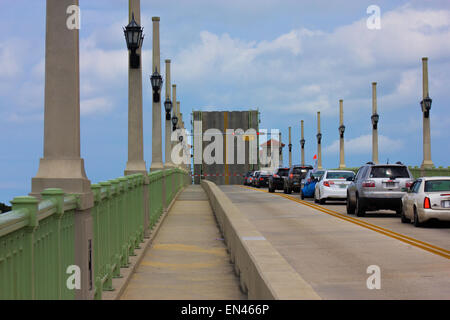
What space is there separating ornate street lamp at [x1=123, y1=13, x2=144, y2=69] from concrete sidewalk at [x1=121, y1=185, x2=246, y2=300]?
15.4ft

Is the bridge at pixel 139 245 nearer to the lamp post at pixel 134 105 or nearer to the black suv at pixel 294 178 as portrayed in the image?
the lamp post at pixel 134 105

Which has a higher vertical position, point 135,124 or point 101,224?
point 135,124

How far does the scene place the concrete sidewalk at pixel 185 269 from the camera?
451 inches

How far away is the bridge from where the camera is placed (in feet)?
20.4

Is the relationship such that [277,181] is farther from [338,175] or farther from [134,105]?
[134,105]

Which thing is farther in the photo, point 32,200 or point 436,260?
point 436,260

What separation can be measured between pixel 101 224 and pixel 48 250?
12.1ft

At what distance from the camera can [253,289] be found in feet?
29.4

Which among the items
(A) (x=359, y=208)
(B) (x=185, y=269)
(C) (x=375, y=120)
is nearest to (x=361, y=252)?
(B) (x=185, y=269)

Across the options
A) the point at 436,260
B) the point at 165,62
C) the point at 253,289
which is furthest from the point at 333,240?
the point at 165,62

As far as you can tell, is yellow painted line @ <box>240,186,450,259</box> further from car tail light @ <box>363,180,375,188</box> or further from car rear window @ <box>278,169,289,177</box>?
car rear window @ <box>278,169,289,177</box>

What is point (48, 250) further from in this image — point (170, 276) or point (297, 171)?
point (297, 171)

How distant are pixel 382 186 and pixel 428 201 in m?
4.81

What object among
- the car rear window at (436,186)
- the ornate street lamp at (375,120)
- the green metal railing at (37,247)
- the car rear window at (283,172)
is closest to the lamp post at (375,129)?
the ornate street lamp at (375,120)
